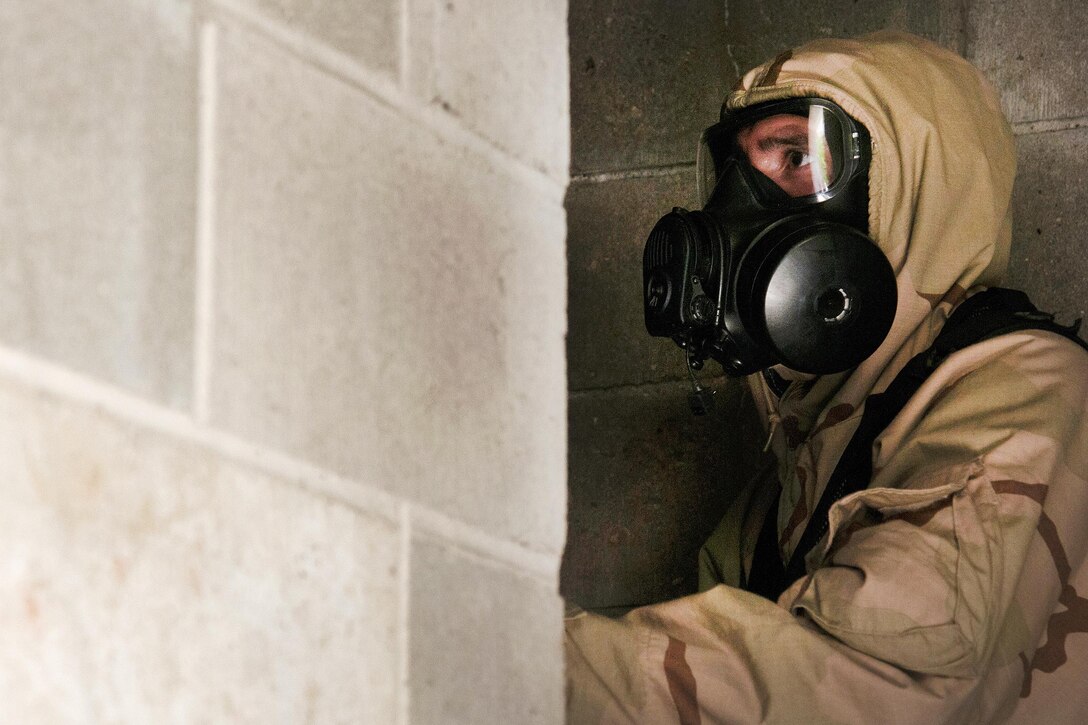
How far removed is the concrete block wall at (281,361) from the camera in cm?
62

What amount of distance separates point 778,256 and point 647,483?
884 millimetres

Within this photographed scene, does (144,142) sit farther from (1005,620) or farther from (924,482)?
(1005,620)

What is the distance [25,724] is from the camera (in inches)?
23.2

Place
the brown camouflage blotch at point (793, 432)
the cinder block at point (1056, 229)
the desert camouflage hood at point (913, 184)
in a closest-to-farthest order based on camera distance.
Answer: the desert camouflage hood at point (913, 184), the brown camouflage blotch at point (793, 432), the cinder block at point (1056, 229)

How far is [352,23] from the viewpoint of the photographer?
0.83m

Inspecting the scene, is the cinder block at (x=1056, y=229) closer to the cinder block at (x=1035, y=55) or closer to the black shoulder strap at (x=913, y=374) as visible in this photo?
the cinder block at (x=1035, y=55)

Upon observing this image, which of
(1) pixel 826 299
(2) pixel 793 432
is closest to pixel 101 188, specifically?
(1) pixel 826 299

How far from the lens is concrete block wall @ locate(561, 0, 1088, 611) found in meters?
2.47

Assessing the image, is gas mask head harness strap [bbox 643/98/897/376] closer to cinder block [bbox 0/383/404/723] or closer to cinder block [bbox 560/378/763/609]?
cinder block [bbox 560/378/763/609]

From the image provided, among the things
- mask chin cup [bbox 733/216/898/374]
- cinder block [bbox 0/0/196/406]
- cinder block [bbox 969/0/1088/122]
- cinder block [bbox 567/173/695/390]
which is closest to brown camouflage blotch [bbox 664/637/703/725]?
mask chin cup [bbox 733/216/898/374]

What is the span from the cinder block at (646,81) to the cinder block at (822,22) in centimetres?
4

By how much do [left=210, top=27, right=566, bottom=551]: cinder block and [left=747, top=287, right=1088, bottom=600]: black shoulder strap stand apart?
2.74 feet

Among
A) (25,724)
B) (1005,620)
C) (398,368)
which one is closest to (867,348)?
(1005,620)

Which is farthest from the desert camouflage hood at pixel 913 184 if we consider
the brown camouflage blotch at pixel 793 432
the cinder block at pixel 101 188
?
the cinder block at pixel 101 188
